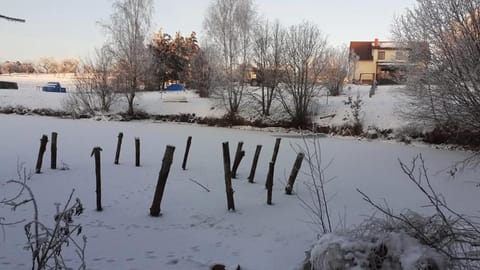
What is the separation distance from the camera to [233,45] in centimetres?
2830

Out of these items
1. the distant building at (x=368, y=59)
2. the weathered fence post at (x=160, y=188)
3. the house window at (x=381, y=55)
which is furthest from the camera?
the house window at (x=381, y=55)

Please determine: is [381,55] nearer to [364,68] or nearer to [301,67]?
[364,68]

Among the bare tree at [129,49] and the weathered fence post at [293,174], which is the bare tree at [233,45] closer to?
the bare tree at [129,49]

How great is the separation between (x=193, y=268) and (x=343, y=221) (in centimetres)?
286

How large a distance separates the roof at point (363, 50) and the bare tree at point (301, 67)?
2623 cm

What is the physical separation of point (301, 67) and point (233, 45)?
4.66 meters

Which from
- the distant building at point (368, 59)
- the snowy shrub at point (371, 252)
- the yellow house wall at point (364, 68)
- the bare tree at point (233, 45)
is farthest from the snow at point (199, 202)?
the yellow house wall at point (364, 68)

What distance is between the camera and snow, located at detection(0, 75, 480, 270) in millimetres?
5297

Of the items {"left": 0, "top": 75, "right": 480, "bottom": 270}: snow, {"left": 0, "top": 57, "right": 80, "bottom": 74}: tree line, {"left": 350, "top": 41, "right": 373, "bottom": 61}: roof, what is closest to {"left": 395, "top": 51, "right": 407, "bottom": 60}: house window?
{"left": 0, "top": 75, "right": 480, "bottom": 270}: snow

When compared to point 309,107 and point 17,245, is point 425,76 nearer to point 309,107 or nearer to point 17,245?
point 309,107

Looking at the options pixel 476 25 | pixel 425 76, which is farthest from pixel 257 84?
pixel 476 25

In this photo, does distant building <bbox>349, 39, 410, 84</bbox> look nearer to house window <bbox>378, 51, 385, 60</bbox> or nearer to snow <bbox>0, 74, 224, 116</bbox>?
house window <bbox>378, 51, 385, 60</bbox>

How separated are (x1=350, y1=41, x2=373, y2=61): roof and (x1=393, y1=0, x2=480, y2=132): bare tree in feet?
108

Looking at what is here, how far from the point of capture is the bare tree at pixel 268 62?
27.5 metres
